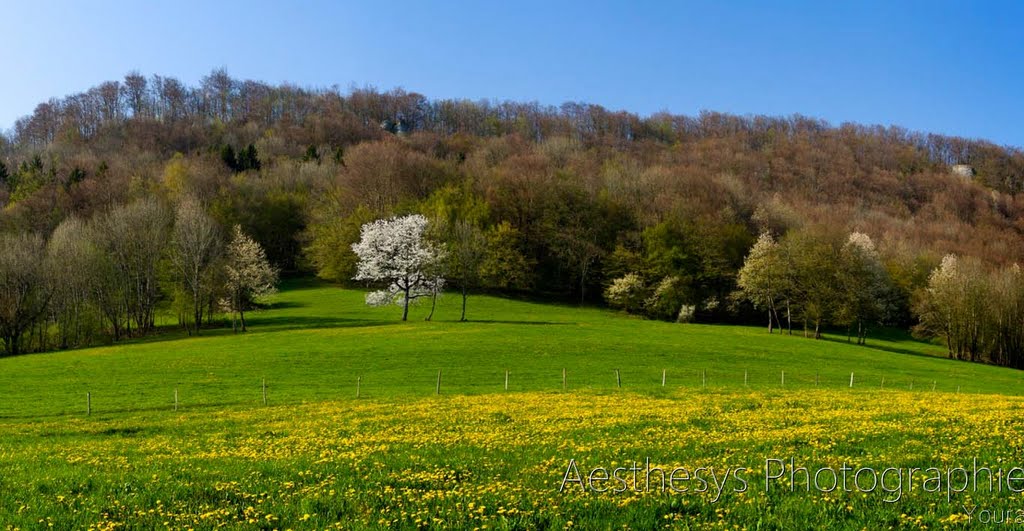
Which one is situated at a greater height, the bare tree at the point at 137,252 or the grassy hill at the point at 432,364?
the bare tree at the point at 137,252

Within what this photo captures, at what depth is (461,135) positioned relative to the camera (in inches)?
7820

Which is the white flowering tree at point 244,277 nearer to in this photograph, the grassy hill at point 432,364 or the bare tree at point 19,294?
the grassy hill at point 432,364

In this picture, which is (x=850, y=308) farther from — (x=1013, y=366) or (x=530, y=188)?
(x=530, y=188)

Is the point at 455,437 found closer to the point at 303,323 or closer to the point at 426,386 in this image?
the point at 426,386

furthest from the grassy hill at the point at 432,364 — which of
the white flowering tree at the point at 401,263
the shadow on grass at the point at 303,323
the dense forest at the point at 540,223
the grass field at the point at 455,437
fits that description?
the dense forest at the point at 540,223

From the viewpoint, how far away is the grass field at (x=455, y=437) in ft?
33.8

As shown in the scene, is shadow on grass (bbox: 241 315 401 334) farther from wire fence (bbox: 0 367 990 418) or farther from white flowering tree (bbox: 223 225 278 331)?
wire fence (bbox: 0 367 990 418)

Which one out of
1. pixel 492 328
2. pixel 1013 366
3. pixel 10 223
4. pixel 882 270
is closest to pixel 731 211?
pixel 882 270

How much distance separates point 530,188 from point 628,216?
1944 cm

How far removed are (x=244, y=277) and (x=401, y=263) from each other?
20252 millimetres

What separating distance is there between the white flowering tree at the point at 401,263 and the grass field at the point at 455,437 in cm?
2607

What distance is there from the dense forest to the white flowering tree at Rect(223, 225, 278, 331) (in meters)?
2.45

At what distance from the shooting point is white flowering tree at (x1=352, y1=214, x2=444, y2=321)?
8538cm

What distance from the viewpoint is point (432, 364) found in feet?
172
